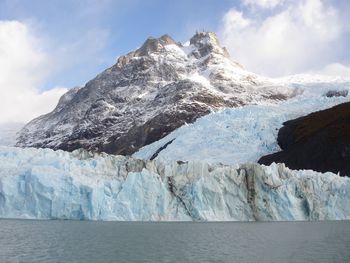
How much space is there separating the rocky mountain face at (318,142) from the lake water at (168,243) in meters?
25.1

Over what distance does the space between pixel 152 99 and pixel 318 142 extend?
327 ft

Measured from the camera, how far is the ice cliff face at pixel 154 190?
3566 centimetres

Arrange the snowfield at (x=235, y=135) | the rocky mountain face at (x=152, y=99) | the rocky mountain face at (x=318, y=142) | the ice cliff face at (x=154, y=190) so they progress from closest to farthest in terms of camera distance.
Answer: the ice cliff face at (x=154, y=190)
the rocky mountain face at (x=318, y=142)
the snowfield at (x=235, y=135)
the rocky mountain face at (x=152, y=99)

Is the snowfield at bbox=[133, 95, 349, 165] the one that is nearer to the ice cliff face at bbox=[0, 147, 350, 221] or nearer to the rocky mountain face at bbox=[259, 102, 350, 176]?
the rocky mountain face at bbox=[259, 102, 350, 176]

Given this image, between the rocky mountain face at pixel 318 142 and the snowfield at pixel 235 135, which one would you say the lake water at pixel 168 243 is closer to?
the rocky mountain face at pixel 318 142

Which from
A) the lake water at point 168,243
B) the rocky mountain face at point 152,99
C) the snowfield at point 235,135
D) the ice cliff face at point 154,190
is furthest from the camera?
the rocky mountain face at point 152,99

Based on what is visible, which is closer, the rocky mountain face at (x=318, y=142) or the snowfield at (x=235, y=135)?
the rocky mountain face at (x=318, y=142)

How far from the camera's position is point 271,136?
6919 cm

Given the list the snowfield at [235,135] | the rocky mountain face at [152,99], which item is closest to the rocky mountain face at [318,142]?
the snowfield at [235,135]

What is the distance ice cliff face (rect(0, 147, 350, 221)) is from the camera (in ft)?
117

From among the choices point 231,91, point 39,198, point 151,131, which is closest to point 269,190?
point 39,198

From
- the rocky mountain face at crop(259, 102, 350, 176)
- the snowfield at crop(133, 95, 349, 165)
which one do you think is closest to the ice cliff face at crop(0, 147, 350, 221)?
the rocky mountain face at crop(259, 102, 350, 176)

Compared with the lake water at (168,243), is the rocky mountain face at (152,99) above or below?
above

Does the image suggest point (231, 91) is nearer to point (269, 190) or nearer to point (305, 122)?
point (305, 122)
